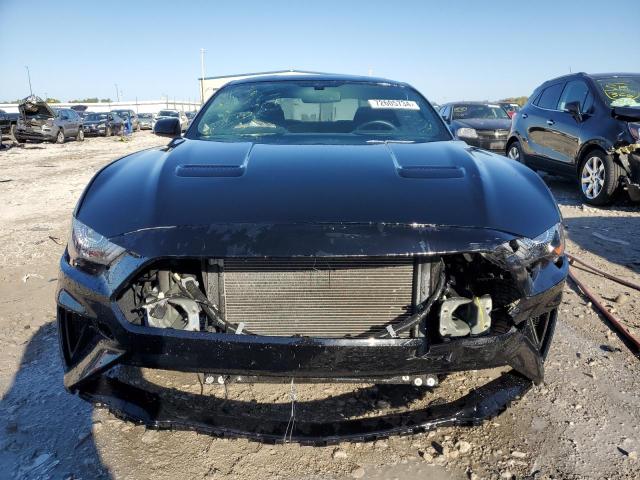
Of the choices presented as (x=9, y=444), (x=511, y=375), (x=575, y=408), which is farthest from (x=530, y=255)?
(x=9, y=444)

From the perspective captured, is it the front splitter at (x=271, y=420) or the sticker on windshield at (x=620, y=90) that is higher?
the sticker on windshield at (x=620, y=90)

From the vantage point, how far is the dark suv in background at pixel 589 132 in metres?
6.24

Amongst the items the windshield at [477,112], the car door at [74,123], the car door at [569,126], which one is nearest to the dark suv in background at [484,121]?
the windshield at [477,112]

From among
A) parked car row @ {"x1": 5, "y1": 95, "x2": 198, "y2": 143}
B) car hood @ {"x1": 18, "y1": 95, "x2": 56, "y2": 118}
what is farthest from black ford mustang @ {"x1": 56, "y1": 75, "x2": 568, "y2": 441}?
car hood @ {"x1": 18, "y1": 95, "x2": 56, "y2": 118}

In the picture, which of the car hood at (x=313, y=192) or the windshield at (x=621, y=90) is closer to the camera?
the car hood at (x=313, y=192)

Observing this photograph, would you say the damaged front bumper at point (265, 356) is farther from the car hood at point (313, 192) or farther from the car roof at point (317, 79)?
the car roof at point (317, 79)

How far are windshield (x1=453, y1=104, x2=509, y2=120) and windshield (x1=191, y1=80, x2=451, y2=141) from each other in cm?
1000

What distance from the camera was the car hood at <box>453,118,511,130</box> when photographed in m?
11.6

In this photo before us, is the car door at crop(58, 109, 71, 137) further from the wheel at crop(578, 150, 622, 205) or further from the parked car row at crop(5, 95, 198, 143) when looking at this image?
the wheel at crop(578, 150, 622, 205)

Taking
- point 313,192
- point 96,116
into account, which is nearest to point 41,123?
point 96,116

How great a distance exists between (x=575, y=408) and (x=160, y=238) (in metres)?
2.05

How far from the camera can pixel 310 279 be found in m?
1.89

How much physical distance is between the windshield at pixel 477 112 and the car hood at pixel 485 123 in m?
0.52

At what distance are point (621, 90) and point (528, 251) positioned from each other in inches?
251
